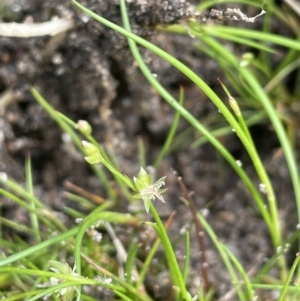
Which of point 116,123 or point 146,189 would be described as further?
point 116,123

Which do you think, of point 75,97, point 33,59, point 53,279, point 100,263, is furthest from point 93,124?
point 53,279

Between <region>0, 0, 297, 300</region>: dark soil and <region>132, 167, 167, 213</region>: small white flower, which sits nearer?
<region>132, 167, 167, 213</region>: small white flower

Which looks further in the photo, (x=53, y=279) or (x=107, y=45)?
(x=107, y=45)

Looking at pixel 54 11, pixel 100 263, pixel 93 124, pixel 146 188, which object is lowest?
pixel 100 263

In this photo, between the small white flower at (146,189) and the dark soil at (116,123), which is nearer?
the small white flower at (146,189)

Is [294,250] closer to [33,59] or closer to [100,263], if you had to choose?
[100,263]

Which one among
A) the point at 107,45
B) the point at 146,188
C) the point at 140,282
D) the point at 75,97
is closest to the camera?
the point at 146,188

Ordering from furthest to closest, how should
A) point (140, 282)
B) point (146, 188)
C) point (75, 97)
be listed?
point (75, 97) → point (140, 282) → point (146, 188)

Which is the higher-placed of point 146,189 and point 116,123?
point 146,189
